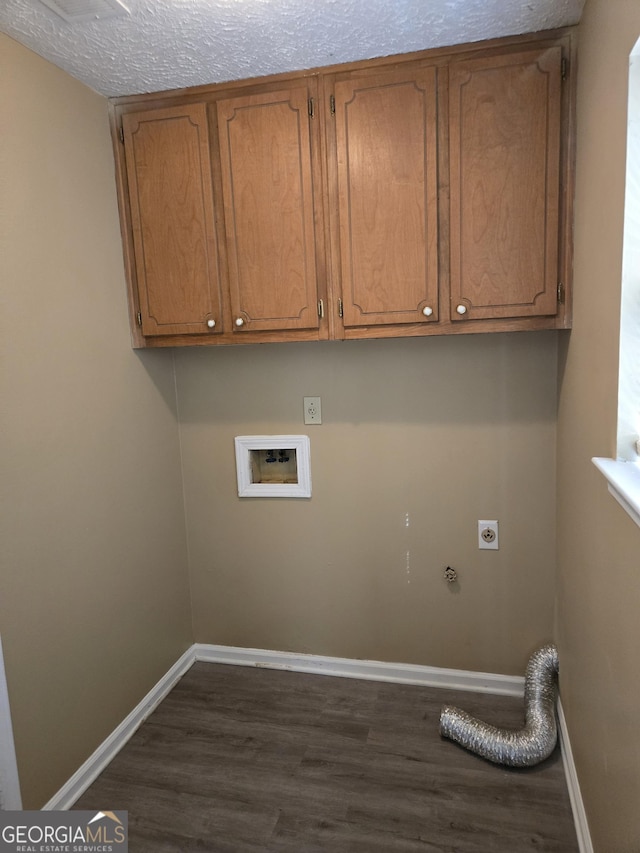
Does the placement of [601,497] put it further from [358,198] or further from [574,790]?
[358,198]

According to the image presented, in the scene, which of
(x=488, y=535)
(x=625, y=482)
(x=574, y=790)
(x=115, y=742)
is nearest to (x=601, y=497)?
(x=625, y=482)

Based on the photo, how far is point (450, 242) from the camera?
181cm

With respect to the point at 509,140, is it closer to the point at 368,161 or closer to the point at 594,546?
the point at 368,161

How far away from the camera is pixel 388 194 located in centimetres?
184

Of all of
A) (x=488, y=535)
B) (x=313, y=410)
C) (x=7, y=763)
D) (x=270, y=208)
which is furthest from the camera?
(x=313, y=410)

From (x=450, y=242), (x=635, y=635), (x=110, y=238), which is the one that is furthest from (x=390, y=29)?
(x=635, y=635)

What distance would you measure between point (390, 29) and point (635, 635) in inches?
70.1

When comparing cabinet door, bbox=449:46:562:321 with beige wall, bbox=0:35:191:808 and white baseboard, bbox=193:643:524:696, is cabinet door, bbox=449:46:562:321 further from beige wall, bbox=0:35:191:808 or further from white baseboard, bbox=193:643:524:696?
white baseboard, bbox=193:643:524:696

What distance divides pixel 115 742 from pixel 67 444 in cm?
116

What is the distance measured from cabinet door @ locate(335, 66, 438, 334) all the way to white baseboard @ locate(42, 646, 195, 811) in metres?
1.80

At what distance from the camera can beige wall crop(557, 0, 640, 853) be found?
1.10 m

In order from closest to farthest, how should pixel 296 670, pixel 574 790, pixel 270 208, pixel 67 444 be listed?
pixel 574 790 < pixel 67 444 < pixel 270 208 < pixel 296 670

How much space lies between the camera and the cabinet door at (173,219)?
1988mm

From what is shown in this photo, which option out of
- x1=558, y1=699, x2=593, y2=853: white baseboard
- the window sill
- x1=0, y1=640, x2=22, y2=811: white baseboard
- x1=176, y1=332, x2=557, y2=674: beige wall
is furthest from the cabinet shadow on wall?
x1=0, y1=640, x2=22, y2=811: white baseboard
